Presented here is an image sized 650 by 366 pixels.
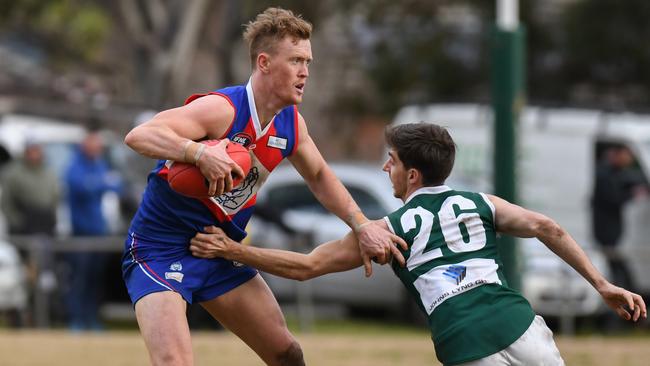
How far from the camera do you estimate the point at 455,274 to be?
5.45m

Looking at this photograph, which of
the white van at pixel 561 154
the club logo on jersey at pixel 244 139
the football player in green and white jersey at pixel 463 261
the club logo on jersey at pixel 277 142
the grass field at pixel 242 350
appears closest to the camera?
the football player in green and white jersey at pixel 463 261

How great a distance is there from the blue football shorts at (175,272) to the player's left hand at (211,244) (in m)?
0.06

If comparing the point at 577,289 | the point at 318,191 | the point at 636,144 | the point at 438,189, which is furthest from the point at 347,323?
the point at 438,189

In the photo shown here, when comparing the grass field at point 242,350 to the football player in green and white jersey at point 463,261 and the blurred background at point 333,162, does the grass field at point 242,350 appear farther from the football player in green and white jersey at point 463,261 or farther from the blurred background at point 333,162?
the football player in green and white jersey at point 463,261

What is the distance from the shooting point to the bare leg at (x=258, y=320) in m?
6.38

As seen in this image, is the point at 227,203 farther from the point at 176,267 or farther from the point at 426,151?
the point at 426,151

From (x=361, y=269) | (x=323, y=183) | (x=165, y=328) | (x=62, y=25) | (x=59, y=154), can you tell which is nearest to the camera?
(x=165, y=328)

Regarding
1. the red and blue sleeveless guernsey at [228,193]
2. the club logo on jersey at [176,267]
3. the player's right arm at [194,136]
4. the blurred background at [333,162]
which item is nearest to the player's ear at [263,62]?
the red and blue sleeveless guernsey at [228,193]

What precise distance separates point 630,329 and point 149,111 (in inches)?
255

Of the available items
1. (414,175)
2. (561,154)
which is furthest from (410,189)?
(561,154)

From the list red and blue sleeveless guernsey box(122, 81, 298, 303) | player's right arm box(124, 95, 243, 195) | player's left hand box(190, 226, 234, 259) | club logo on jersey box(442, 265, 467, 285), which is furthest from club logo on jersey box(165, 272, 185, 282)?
club logo on jersey box(442, 265, 467, 285)

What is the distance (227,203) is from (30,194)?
785 centimetres

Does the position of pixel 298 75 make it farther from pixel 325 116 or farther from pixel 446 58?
pixel 325 116

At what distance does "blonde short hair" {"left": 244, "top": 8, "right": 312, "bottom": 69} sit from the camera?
615cm
